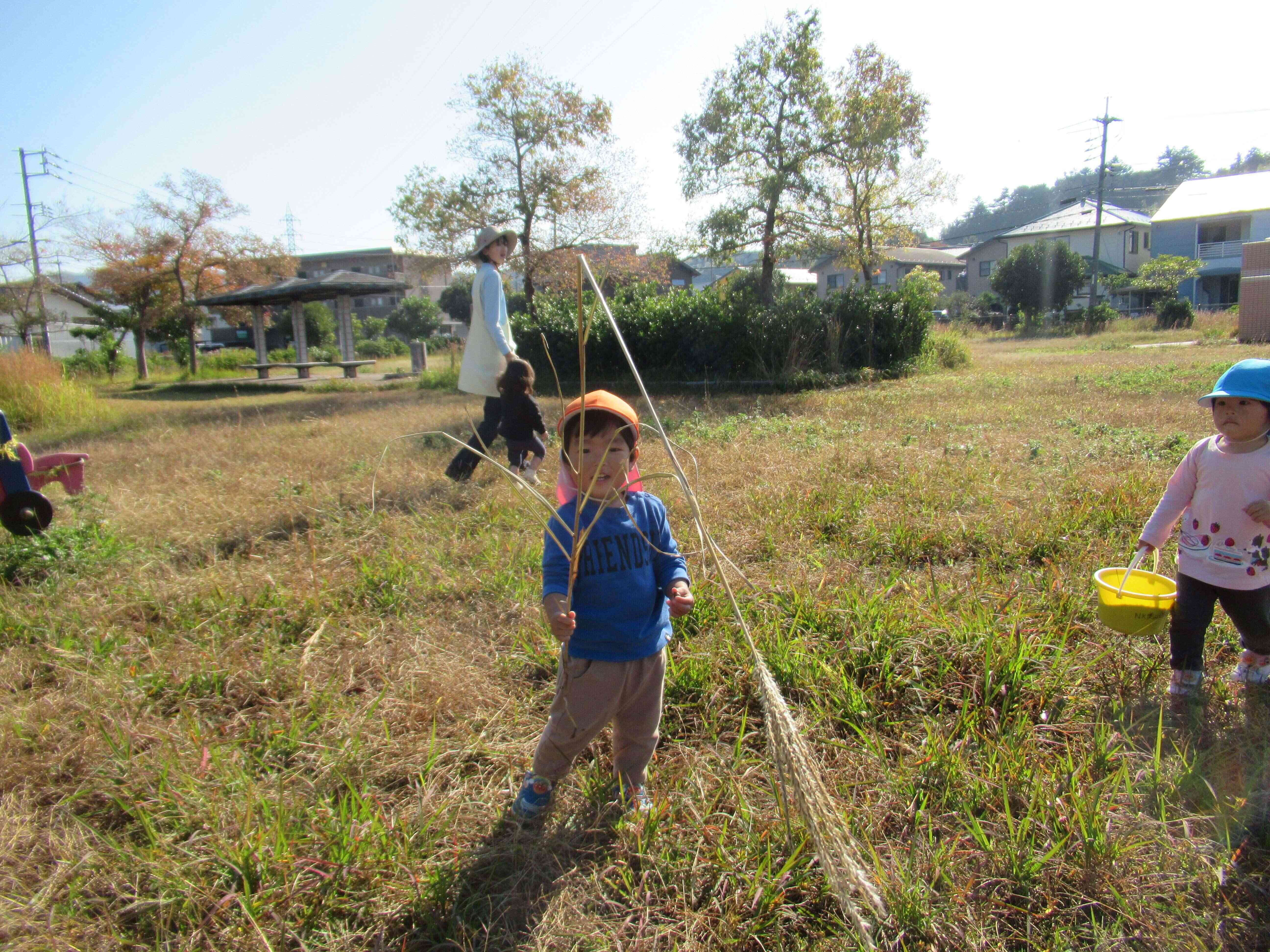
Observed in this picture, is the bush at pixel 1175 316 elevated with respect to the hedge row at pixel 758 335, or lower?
elevated

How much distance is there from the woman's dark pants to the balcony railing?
151ft

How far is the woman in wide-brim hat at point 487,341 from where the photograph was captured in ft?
17.0

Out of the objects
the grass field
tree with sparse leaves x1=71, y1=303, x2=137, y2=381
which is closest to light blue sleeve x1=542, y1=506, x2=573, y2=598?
the grass field

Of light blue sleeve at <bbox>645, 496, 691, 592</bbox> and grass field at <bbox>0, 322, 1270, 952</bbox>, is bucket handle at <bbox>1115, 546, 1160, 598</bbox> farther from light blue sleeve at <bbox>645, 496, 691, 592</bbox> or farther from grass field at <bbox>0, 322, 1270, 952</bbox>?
light blue sleeve at <bbox>645, 496, 691, 592</bbox>

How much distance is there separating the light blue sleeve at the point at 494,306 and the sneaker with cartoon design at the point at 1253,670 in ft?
14.4

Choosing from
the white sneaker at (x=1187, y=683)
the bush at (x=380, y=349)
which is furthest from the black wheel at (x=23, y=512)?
the bush at (x=380, y=349)

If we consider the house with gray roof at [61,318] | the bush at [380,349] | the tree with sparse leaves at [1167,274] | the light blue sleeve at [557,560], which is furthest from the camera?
the bush at [380,349]

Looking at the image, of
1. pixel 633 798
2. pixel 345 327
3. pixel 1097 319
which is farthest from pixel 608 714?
pixel 1097 319

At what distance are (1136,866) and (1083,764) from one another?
33cm

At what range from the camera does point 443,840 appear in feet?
6.16

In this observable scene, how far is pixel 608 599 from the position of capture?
73.2 inches

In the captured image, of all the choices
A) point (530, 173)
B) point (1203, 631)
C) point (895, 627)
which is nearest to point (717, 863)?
point (895, 627)

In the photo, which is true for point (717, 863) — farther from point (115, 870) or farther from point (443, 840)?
point (115, 870)

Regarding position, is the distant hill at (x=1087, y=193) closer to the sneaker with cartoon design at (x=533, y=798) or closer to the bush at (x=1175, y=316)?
the bush at (x=1175, y=316)
